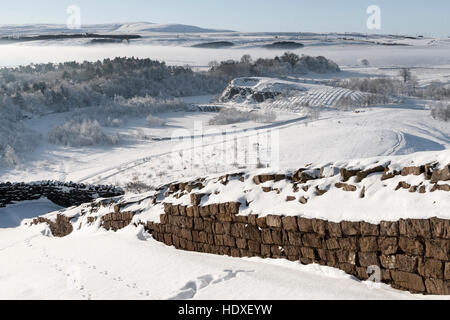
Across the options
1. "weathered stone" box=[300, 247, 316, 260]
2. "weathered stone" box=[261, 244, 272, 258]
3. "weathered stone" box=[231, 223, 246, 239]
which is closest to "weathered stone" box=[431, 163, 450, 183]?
"weathered stone" box=[300, 247, 316, 260]

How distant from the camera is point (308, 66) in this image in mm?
87125

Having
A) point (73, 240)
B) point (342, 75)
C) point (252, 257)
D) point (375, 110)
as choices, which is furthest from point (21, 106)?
point (342, 75)

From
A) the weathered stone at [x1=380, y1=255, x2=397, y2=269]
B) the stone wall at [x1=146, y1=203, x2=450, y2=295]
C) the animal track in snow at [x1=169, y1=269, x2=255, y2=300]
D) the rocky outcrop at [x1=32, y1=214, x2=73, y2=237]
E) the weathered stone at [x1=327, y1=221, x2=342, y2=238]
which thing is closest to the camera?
the stone wall at [x1=146, y1=203, x2=450, y2=295]

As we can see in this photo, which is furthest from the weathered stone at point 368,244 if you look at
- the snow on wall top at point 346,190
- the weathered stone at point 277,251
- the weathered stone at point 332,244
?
the weathered stone at point 277,251

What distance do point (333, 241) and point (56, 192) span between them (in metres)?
14.9

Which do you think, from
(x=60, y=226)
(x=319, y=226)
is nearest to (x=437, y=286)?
(x=319, y=226)

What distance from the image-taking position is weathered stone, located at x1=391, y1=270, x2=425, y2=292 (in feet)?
17.8

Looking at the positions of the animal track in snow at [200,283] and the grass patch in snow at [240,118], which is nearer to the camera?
the animal track in snow at [200,283]

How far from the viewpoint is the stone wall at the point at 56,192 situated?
18.6m

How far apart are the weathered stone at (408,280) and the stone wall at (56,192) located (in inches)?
560

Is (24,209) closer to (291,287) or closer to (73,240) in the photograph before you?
(73,240)

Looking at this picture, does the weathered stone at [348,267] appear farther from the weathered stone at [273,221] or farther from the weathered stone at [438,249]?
the weathered stone at [273,221]

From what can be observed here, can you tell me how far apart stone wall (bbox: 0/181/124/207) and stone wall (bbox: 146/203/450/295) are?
10.7 meters

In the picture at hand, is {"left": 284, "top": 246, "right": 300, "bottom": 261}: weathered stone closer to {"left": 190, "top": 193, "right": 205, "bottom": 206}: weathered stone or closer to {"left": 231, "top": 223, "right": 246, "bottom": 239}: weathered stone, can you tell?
{"left": 231, "top": 223, "right": 246, "bottom": 239}: weathered stone
